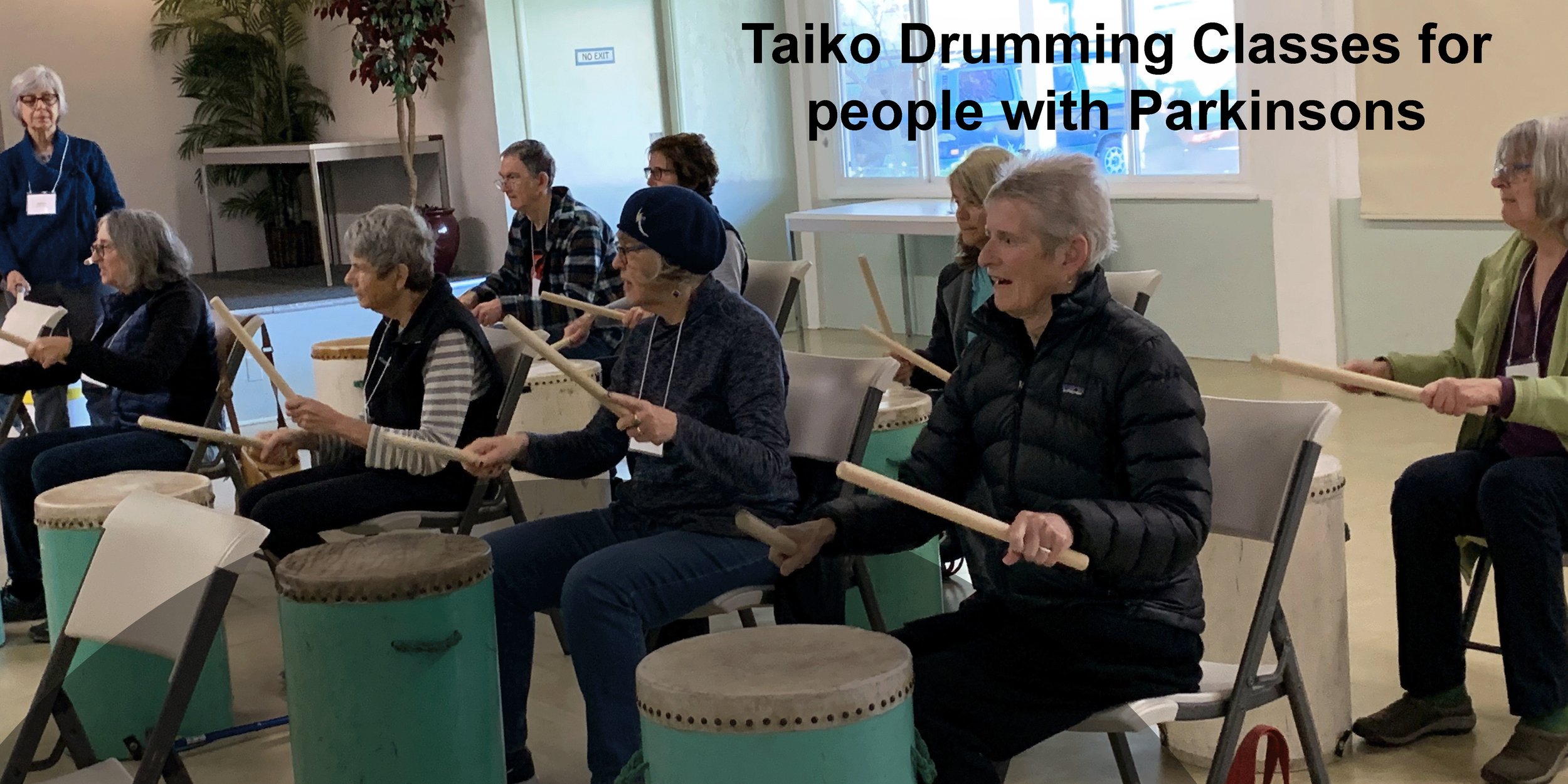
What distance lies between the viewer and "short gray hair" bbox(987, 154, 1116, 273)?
232cm

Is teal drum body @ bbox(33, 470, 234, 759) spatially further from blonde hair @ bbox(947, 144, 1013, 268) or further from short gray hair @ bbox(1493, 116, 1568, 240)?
short gray hair @ bbox(1493, 116, 1568, 240)

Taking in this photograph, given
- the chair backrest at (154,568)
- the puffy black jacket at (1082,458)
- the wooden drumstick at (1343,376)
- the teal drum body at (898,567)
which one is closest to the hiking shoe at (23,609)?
the chair backrest at (154,568)

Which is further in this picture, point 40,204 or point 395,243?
point 40,204

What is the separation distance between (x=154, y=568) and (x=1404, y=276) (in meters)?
5.76

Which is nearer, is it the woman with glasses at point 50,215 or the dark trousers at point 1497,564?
the dark trousers at point 1497,564

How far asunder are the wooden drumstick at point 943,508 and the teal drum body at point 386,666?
1037mm

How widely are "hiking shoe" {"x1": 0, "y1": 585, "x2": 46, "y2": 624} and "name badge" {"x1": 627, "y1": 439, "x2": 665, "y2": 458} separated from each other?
2.58m

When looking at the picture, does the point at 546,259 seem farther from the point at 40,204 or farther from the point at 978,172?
the point at 40,204

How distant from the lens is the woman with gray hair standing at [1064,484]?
2.19m

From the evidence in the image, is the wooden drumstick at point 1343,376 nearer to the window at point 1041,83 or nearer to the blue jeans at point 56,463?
the blue jeans at point 56,463

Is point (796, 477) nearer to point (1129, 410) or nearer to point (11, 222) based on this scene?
point (1129, 410)

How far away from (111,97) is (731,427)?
28.5 ft

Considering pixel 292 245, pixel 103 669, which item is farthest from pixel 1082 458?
pixel 292 245

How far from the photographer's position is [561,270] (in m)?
5.06
